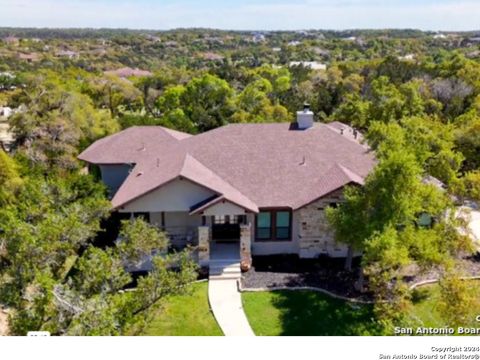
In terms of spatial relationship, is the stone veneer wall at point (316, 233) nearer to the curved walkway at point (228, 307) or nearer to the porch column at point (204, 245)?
the curved walkway at point (228, 307)

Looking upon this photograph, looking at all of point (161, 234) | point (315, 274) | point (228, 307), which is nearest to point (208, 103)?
point (315, 274)

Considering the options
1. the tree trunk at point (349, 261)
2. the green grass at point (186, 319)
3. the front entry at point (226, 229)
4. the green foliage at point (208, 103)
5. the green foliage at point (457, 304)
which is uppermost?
the green foliage at point (208, 103)

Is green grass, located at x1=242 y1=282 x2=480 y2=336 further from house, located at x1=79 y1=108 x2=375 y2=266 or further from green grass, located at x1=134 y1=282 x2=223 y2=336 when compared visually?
house, located at x1=79 y1=108 x2=375 y2=266

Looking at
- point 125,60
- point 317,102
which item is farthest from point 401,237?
point 125,60

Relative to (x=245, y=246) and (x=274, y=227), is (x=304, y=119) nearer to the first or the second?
(x=274, y=227)

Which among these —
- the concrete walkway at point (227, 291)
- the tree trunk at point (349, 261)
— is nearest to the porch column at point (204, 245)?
the concrete walkway at point (227, 291)

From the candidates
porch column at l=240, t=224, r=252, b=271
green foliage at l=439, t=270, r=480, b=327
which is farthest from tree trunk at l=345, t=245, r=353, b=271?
green foliage at l=439, t=270, r=480, b=327

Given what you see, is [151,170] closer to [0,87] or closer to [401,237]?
[401,237]
